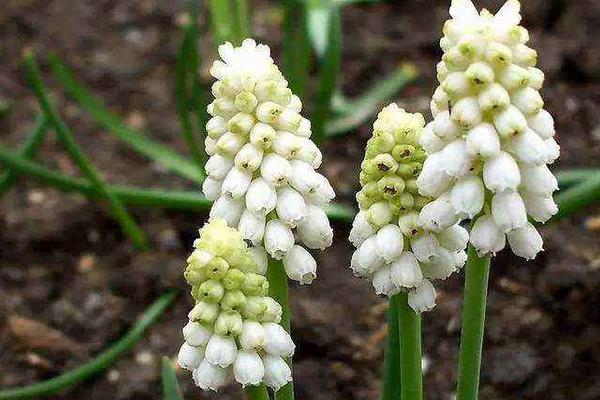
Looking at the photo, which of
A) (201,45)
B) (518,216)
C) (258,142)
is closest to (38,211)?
(201,45)

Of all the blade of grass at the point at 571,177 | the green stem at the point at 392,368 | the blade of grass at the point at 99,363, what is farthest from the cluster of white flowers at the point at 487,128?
the blade of grass at the point at 571,177

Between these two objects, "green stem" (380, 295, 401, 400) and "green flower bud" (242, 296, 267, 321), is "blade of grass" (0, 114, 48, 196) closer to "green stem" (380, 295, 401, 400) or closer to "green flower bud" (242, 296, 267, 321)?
"green stem" (380, 295, 401, 400)

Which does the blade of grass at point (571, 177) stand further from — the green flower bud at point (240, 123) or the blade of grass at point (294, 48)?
the green flower bud at point (240, 123)

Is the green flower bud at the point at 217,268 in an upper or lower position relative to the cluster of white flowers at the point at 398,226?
lower

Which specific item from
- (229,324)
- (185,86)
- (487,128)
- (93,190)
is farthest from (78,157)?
(487,128)

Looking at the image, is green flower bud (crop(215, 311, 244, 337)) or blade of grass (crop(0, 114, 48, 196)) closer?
green flower bud (crop(215, 311, 244, 337))

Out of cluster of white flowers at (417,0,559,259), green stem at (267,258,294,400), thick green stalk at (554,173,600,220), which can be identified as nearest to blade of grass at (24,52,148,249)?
thick green stalk at (554,173,600,220)

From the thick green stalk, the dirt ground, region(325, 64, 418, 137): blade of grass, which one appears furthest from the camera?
region(325, 64, 418, 137): blade of grass
